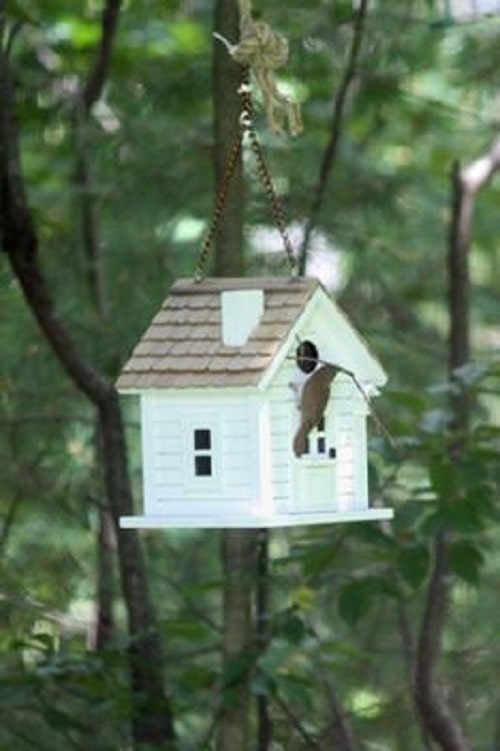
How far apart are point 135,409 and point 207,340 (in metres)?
2.35

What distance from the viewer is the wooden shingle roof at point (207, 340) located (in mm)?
2666

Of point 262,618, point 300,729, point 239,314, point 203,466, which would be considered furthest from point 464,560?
point 239,314

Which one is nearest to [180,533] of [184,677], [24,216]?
[184,677]

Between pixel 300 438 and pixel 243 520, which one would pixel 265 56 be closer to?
pixel 300 438

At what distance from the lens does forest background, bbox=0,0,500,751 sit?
374cm

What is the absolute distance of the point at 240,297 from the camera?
2656 millimetres

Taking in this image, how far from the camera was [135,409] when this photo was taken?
504cm

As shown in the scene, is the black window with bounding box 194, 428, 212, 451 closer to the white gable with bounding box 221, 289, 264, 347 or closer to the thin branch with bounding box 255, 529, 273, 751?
the white gable with bounding box 221, 289, 264, 347

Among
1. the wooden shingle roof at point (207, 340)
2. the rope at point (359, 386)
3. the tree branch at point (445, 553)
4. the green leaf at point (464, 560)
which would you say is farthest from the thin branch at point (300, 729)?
the wooden shingle roof at point (207, 340)

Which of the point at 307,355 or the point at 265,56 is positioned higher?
the point at 265,56

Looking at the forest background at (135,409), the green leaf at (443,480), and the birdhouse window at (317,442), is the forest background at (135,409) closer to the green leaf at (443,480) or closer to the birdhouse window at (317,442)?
the green leaf at (443,480)

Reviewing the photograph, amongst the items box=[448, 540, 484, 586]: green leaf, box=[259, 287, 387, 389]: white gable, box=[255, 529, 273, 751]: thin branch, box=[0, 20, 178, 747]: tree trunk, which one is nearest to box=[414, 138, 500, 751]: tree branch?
box=[448, 540, 484, 586]: green leaf

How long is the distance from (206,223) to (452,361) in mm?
693

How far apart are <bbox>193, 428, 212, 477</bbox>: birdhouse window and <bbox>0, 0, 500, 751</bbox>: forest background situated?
0.78 metres
